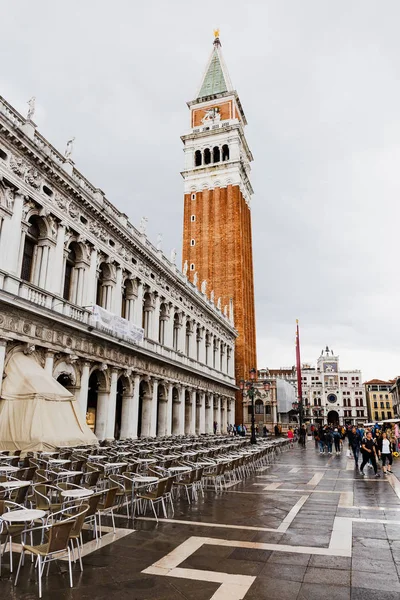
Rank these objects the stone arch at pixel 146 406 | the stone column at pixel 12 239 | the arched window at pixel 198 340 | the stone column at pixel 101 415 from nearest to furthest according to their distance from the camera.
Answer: the stone column at pixel 12 239, the stone column at pixel 101 415, the stone arch at pixel 146 406, the arched window at pixel 198 340

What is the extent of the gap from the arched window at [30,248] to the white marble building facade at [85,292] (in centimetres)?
5

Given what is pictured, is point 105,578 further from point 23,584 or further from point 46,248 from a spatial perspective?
point 46,248

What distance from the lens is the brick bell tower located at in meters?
55.6

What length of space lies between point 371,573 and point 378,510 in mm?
4465

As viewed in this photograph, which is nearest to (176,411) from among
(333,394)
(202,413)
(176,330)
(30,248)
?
(176,330)

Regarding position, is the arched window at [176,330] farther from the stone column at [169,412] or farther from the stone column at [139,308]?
the stone column at [139,308]

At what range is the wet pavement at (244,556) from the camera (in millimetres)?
4941

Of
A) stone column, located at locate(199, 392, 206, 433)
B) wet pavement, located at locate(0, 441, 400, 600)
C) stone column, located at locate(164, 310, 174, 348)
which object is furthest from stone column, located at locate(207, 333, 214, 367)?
wet pavement, located at locate(0, 441, 400, 600)

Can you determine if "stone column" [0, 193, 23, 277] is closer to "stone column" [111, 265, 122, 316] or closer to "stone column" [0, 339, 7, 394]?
"stone column" [0, 339, 7, 394]

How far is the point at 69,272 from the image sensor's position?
882 inches

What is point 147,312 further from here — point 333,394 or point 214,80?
point 333,394

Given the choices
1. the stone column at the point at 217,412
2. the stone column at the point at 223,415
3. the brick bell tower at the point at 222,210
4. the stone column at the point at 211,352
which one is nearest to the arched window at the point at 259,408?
the brick bell tower at the point at 222,210

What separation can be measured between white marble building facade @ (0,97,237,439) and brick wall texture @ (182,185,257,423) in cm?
1945

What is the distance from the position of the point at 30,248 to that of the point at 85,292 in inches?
145
